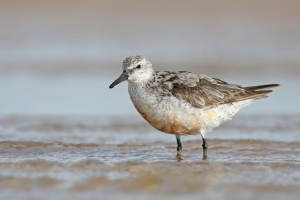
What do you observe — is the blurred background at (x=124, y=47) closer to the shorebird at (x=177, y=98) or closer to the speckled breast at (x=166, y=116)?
the shorebird at (x=177, y=98)

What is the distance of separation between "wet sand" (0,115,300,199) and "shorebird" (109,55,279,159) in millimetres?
555

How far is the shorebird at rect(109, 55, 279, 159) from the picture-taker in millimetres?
8984

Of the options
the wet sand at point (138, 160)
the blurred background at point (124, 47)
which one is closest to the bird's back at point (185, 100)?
the wet sand at point (138, 160)

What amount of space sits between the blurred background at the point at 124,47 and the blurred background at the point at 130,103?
0.15ft

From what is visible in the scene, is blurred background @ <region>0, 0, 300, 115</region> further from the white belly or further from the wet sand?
the white belly

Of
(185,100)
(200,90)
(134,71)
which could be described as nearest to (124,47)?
(200,90)

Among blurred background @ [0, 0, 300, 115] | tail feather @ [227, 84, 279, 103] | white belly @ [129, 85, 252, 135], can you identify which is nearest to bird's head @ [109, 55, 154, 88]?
white belly @ [129, 85, 252, 135]

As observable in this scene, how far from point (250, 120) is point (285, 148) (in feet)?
7.97

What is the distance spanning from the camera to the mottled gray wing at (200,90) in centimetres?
917

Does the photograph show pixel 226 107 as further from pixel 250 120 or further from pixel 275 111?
pixel 275 111

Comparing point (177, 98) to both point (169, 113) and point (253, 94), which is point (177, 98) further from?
point (253, 94)

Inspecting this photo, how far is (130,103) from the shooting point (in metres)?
13.7

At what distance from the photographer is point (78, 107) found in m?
13.2

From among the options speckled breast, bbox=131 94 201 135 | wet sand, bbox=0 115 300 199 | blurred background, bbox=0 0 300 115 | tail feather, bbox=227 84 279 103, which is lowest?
wet sand, bbox=0 115 300 199
